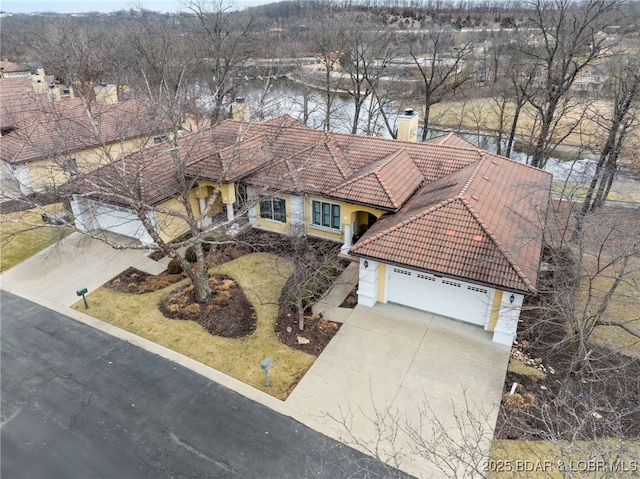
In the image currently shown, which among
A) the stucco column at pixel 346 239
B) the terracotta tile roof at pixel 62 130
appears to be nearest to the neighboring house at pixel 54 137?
the terracotta tile roof at pixel 62 130

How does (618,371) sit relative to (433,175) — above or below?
below

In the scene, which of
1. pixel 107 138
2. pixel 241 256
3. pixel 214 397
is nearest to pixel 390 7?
pixel 107 138

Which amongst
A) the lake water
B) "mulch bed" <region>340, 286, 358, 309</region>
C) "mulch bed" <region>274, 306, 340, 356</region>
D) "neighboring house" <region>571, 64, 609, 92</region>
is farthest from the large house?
"neighboring house" <region>571, 64, 609, 92</region>

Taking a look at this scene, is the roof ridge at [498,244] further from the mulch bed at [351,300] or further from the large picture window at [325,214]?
the large picture window at [325,214]

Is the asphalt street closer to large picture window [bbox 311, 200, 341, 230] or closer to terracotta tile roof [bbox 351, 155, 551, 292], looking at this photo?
terracotta tile roof [bbox 351, 155, 551, 292]

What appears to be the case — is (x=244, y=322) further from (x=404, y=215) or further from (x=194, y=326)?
(x=404, y=215)

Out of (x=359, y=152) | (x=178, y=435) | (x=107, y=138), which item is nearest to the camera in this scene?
(x=178, y=435)
